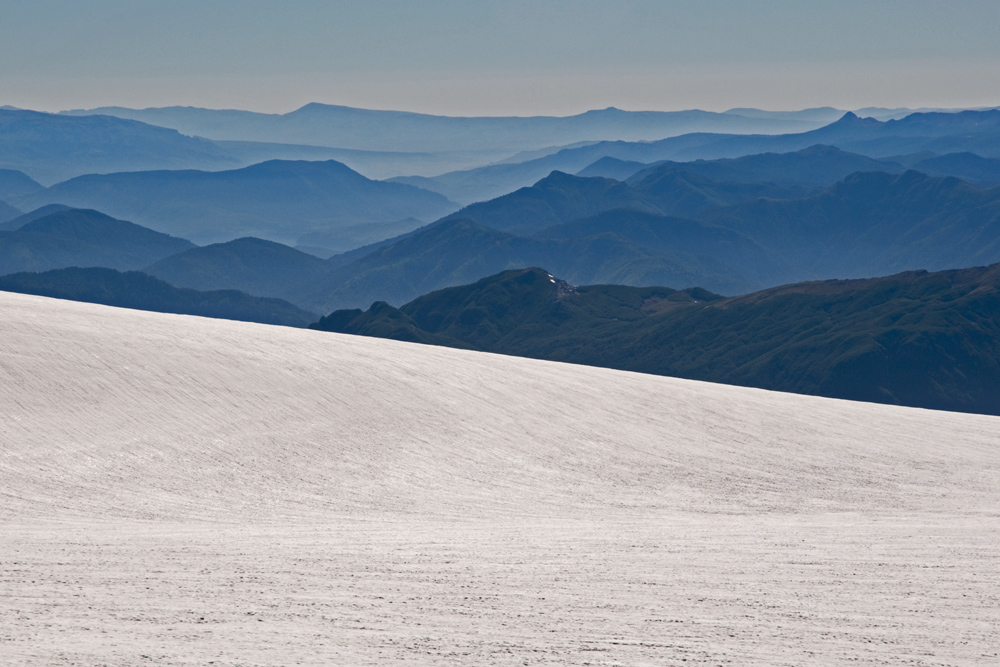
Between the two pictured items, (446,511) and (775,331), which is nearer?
(446,511)

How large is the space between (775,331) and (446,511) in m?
133

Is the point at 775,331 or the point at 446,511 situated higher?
the point at 775,331

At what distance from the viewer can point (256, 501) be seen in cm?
2089

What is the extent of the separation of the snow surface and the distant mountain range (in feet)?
314

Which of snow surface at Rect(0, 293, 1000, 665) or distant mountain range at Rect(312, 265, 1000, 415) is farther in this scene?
distant mountain range at Rect(312, 265, 1000, 415)

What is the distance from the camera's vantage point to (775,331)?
147 metres

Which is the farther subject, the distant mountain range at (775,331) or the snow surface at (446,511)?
the distant mountain range at (775,331)

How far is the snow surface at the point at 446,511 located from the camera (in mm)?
12344

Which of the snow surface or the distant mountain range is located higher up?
the distant mountain range

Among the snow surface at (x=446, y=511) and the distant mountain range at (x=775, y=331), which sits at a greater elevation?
the distant mountain range at (x=775, y=331)

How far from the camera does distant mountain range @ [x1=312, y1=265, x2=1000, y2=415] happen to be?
419ft

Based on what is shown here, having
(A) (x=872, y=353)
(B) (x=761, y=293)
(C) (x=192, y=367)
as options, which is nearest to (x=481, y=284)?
(B) (x=761, y=293)

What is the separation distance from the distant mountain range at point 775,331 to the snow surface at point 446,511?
314ft

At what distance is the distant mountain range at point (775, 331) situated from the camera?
419ft
